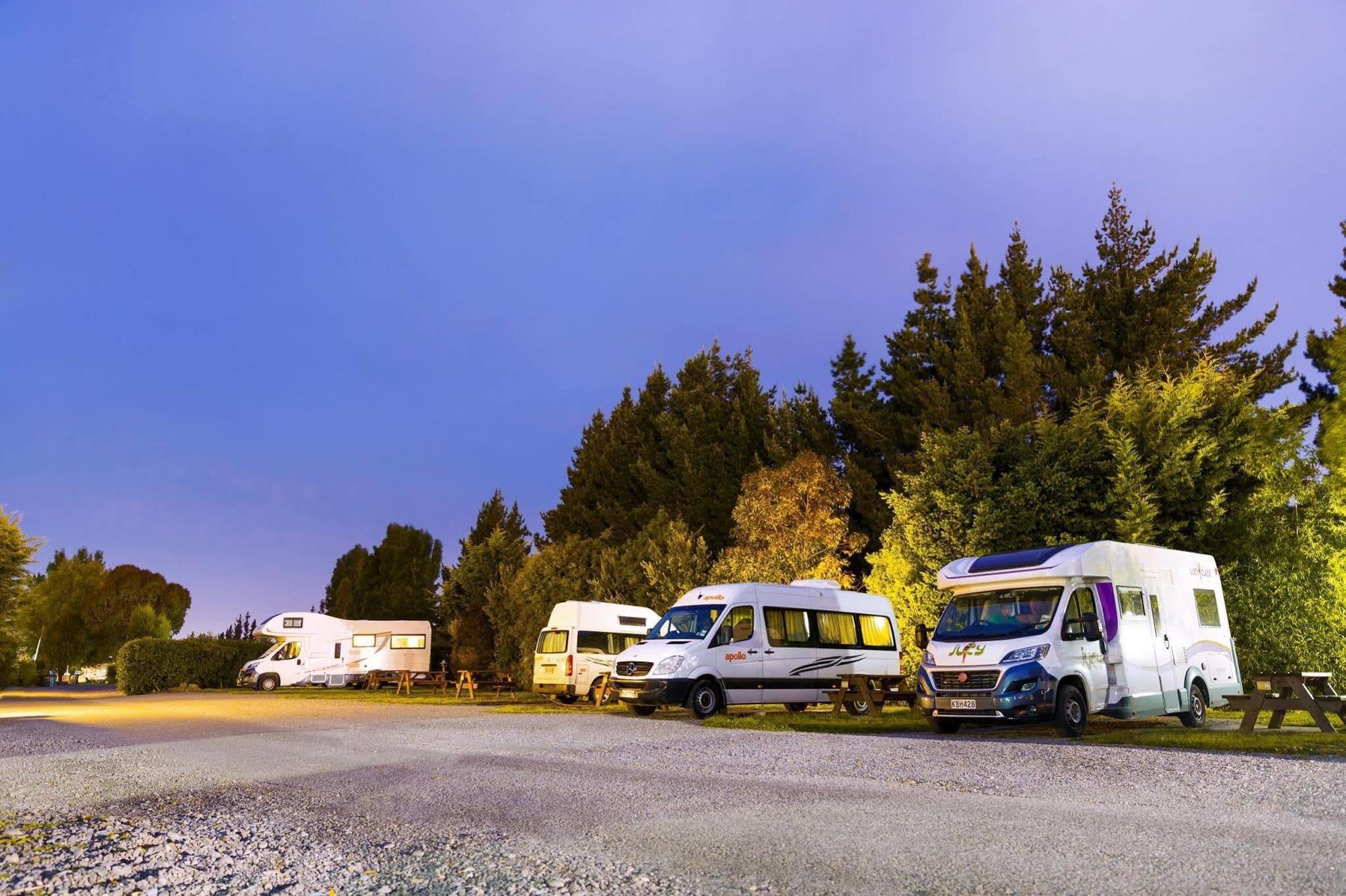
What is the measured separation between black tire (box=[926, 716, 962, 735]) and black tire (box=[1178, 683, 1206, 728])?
349 cm

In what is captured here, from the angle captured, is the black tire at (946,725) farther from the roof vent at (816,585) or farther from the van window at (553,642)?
the van window at (553,642)

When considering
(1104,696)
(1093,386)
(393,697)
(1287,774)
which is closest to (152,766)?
(1287,774)

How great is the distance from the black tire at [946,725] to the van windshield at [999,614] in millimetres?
1148

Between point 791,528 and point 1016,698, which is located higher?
point 791,528

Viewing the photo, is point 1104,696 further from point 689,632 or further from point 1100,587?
point 689,632

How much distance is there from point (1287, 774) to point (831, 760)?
4.02 metres

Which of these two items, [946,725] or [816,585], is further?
[816,585]

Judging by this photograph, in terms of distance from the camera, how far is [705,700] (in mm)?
17156

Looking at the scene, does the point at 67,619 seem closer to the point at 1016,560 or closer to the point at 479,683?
the point at 479,683

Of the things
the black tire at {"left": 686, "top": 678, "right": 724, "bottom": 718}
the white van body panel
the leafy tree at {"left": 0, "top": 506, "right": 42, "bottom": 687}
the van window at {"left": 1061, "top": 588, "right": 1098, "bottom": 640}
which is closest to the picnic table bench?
the white van body panel

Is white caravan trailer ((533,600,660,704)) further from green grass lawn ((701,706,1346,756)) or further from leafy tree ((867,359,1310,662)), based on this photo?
leafy tree ((867,359,1310,662))

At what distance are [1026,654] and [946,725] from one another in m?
1.88

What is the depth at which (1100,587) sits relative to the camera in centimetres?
1334

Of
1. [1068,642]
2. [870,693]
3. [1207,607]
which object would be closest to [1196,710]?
[1207,607]
